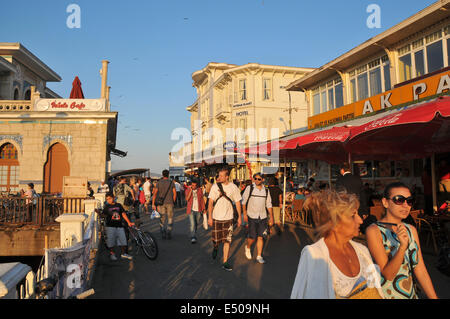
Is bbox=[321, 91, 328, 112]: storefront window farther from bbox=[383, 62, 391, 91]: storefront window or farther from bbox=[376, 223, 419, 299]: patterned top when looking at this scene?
bbox=[376, 223, 419, 299]: patterned top

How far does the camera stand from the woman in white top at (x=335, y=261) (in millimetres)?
1865

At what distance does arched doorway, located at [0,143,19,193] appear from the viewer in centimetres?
1838

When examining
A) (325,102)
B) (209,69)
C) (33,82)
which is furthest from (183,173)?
(325,102)

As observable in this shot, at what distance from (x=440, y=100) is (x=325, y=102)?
12153 millimetres

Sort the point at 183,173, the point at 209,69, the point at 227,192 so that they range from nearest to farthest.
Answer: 1. the point at 227,192
2. the point at 209,69
3. the point at 183,173

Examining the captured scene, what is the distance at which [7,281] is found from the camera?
183cm

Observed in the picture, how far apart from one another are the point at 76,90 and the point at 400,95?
61.6 feet

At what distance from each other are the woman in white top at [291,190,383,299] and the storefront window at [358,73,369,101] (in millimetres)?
13222

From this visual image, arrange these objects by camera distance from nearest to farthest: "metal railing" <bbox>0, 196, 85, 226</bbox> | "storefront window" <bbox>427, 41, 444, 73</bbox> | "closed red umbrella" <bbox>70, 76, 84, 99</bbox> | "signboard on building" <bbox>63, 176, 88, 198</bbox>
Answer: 1. "storefront window" <bbox>427, 41, 444, 73</bbox>
2. "metal railing" <bbox>0, 196, 85, 226</bbox>
3. "signboard on building" <bbox>63, 176, 88, 198</bbox>
4. "closed red umbrella" <bbox>70, 76, 84, 99</bbox>

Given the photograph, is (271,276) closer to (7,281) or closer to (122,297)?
(122,297)

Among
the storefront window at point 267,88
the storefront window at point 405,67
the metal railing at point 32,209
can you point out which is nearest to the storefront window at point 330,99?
the storefront window at point 405,67

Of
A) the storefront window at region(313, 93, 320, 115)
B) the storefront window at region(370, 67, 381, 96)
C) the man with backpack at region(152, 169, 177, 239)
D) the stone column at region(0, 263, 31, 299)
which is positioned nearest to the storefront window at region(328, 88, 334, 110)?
the storefront window at region(313, 93, 320, 115)

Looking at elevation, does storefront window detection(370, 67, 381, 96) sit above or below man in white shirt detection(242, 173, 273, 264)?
above

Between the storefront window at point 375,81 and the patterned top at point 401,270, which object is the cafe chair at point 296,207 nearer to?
the storefront window at point 375,81
